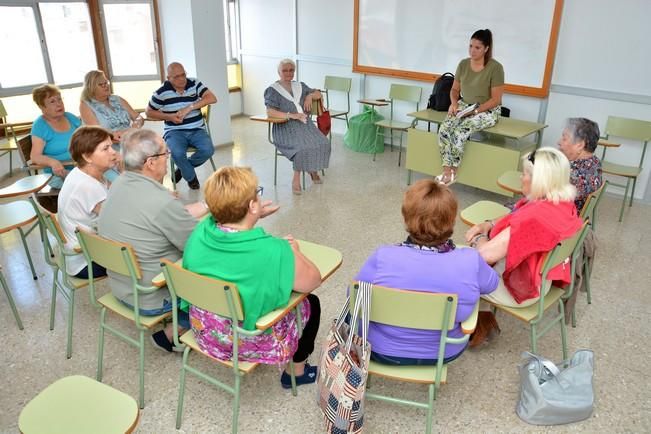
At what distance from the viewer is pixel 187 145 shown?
15.3 ft

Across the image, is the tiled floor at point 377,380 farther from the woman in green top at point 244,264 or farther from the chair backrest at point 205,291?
the chair backrest at point 205,291

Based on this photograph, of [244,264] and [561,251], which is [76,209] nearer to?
[244,264]

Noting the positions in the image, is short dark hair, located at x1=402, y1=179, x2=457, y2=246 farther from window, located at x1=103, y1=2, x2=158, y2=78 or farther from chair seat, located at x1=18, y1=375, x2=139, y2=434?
window, located at x1=103, y1=2, x2=158, y2=78

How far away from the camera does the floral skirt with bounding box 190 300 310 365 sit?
1894 millimetres

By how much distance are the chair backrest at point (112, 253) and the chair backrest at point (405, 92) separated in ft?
14.2

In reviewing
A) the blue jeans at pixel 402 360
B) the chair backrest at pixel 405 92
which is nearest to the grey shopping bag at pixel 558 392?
the blue jeans at pixel 402 360

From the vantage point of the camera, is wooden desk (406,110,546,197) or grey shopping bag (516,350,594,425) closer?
grey shopping bag (516,350,594,425)

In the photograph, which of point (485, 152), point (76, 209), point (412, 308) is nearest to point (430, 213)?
point (412, 308)

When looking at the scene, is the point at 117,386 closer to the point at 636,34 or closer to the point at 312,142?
the point at 312,142

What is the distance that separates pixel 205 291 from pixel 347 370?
56 centimetres

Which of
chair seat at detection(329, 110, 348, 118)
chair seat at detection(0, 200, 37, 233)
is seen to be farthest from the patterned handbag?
chair seat at detection(329, 110, 348, 118)

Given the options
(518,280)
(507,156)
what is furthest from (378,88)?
(518,280)

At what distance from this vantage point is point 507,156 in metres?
4.16

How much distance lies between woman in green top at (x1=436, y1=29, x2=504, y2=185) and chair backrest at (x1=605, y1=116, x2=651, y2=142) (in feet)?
3.15
